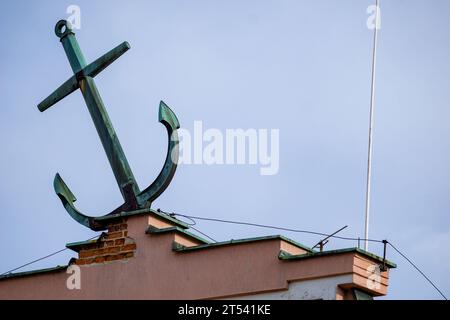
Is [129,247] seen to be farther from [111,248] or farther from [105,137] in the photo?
[105,137]

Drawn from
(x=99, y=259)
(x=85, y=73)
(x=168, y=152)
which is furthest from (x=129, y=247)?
(x=85, y=73)

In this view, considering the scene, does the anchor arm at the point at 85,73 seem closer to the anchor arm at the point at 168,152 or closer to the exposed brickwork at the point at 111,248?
the anchor arm at the point at 168,152

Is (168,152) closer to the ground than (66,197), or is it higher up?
higher up

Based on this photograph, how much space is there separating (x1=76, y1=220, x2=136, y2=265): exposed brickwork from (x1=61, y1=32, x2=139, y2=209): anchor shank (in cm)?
38

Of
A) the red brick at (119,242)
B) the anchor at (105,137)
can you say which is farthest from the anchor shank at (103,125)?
the red brick at (119,242)

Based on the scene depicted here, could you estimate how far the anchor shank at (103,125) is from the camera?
20.3 meters

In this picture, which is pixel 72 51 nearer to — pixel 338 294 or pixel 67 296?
pixel 67 296

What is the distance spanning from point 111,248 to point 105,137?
1.73 m

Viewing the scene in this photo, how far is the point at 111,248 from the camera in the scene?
1997 centimetres

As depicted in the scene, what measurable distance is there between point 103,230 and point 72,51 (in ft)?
9.64

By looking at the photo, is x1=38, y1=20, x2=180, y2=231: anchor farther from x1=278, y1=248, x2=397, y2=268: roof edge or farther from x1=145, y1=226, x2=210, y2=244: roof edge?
x1=278, y1=248, x2=397, y2=268: roof edge

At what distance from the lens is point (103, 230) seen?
66.1 ft
